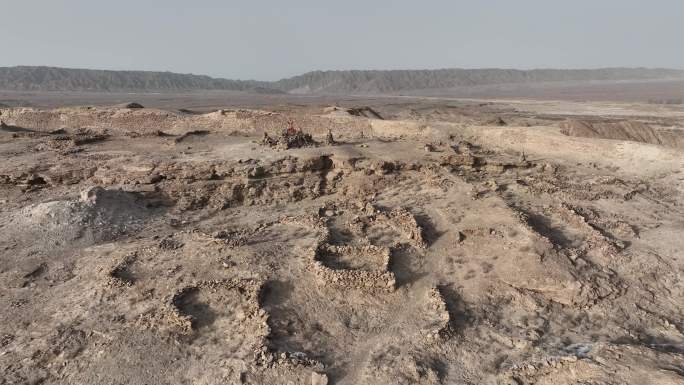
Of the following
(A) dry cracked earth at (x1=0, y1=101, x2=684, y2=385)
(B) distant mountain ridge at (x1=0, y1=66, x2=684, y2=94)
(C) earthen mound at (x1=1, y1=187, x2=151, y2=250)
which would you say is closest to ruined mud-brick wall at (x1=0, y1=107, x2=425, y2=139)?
(A) dry cracked earth at (x1=0, y1=101, x2=684, y2=385)

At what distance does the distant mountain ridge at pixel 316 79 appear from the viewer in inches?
3740

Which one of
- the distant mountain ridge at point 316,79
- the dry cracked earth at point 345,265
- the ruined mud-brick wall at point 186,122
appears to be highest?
the distant mountain ridge at point 316,79

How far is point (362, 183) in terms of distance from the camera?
9664mm

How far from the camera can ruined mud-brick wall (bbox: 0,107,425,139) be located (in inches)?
593

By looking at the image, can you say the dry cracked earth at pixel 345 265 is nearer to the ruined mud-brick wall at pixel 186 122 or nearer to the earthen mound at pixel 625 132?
the earthen mound at pixel 625 132

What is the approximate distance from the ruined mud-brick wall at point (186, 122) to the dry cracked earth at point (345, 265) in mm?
3611

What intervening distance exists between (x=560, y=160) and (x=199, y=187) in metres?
8.56

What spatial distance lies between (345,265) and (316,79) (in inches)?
4703

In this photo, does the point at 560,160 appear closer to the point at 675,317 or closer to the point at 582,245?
the point at 582,245

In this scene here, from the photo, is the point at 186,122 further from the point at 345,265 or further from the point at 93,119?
the point at 345,265

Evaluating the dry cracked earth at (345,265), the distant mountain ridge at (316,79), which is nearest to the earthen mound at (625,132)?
the dry cracked earth at (345,265)

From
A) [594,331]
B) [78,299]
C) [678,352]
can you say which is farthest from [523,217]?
[78,299]

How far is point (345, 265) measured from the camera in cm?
685

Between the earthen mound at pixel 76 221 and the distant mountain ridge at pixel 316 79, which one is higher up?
the distant mountain ridge at pixel 316 79
